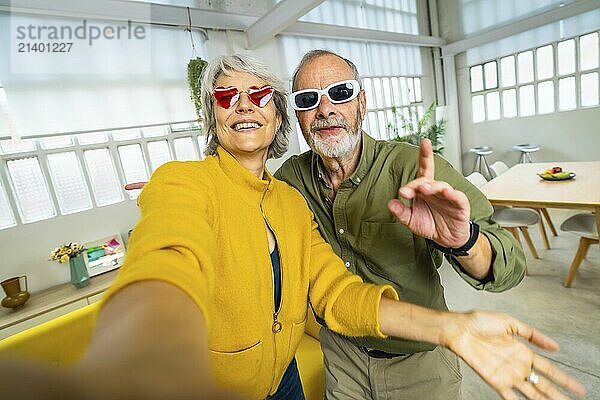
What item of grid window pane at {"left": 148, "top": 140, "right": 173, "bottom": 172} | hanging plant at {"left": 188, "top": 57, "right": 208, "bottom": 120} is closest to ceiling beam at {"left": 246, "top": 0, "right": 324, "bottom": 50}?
hanging plant at {"left": 188, "top": 57, "right": 208, "bottom": 120}

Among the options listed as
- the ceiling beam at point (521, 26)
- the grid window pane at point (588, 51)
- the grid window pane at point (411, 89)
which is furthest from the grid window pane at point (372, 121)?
the grid window pane at point (588, 51)

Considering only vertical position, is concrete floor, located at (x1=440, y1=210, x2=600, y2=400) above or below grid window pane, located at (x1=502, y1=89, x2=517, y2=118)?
below

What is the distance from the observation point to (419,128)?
5965 millimetres

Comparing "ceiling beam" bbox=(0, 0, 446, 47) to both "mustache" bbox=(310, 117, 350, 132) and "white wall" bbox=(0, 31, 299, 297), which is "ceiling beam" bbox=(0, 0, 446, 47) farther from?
"mustache" bbox=(310, 117, 350, 132)

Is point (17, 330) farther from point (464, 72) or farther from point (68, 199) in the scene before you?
point (464, 72)

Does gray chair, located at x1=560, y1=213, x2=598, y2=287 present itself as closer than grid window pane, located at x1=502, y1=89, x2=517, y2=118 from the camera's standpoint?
Yes

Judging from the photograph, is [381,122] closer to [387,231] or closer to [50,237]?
[387,231]

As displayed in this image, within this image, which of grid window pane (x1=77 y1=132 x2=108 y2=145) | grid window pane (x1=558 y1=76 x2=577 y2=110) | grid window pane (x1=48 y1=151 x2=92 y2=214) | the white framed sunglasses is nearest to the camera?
the white framed sunglasses

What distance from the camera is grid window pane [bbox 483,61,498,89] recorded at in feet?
20.0

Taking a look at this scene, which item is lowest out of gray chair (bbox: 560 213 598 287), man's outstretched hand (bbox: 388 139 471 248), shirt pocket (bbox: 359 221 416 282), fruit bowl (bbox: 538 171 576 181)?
gray chair (bbox: 560 213 598 287)

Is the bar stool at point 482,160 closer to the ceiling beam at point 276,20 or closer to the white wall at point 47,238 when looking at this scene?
Result: the ceiling beam at point 276,20

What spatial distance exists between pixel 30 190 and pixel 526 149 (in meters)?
7.17

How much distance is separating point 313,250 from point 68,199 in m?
2.88

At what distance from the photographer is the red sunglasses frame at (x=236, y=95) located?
1.06 meters
